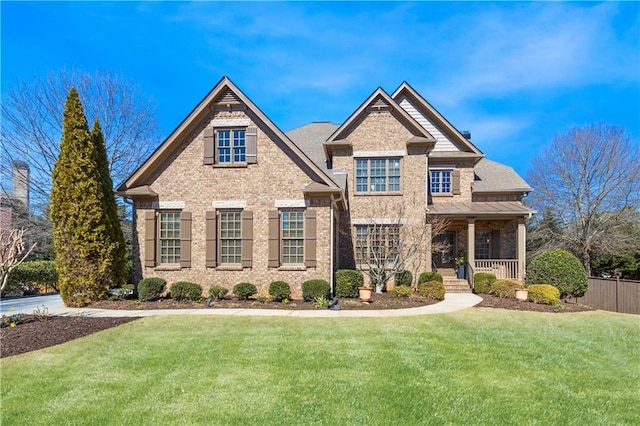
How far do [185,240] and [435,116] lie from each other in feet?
46.2

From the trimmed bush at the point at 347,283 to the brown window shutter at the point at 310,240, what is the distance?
1.14 metres

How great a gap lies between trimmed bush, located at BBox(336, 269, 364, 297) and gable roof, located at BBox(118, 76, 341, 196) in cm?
361

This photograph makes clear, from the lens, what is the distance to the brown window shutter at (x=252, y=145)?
49.0 feet

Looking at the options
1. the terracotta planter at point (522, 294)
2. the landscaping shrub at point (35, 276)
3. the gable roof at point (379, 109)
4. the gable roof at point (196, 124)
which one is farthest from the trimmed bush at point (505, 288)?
the landscaping shrub at point (35, 276)

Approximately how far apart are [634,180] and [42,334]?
110ft

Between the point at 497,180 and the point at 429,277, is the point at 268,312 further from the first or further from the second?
the point at 497,180

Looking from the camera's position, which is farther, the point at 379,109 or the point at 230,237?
the point at 379,109

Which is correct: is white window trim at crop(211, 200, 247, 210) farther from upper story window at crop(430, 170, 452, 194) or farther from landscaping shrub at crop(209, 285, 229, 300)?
upper story window at crop(430, 170, 452, 194)

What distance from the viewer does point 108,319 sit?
412 inches

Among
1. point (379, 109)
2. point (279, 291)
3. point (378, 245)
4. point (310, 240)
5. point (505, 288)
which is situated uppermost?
point (379, 109)

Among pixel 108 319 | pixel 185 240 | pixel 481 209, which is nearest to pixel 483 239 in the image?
pixel 481 209

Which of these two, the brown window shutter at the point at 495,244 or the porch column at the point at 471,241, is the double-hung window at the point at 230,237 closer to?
the porch column at the point at 471,241

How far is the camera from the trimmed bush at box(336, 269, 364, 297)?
1417cm

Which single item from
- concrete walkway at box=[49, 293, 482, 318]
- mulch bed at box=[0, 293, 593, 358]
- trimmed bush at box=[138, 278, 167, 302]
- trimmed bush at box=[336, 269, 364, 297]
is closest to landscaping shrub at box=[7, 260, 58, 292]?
concrete walkway at box=[49, 293, 482, 318]
